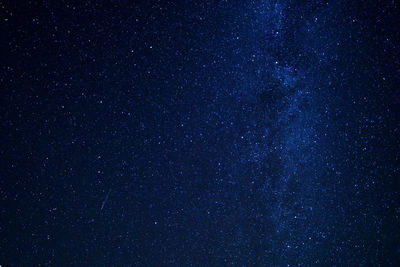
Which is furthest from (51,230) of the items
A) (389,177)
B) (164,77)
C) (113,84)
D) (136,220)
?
(389,177)

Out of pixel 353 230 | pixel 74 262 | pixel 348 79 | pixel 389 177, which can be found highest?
pixel 348 79

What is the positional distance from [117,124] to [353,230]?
38.7 inches

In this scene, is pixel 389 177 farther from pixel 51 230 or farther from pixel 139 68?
pixel 51 230

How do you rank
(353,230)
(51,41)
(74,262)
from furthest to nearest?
(353,230) → (74,262) → (51,41)

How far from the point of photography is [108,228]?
854 mm

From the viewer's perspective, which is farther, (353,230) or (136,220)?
(353,230)

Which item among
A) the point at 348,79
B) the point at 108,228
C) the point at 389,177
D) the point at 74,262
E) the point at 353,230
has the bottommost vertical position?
the point at 74,262

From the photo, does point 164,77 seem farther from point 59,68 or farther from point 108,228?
point 108,228

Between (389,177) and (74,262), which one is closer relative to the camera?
(74,262)

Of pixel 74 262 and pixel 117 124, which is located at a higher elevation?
pixel 117 124

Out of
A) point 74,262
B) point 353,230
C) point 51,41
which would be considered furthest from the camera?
point 353,230

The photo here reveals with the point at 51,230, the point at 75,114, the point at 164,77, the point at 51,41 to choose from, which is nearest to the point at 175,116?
the point at 164,77

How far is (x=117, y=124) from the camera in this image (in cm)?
81

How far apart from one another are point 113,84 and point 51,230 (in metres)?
0.53
